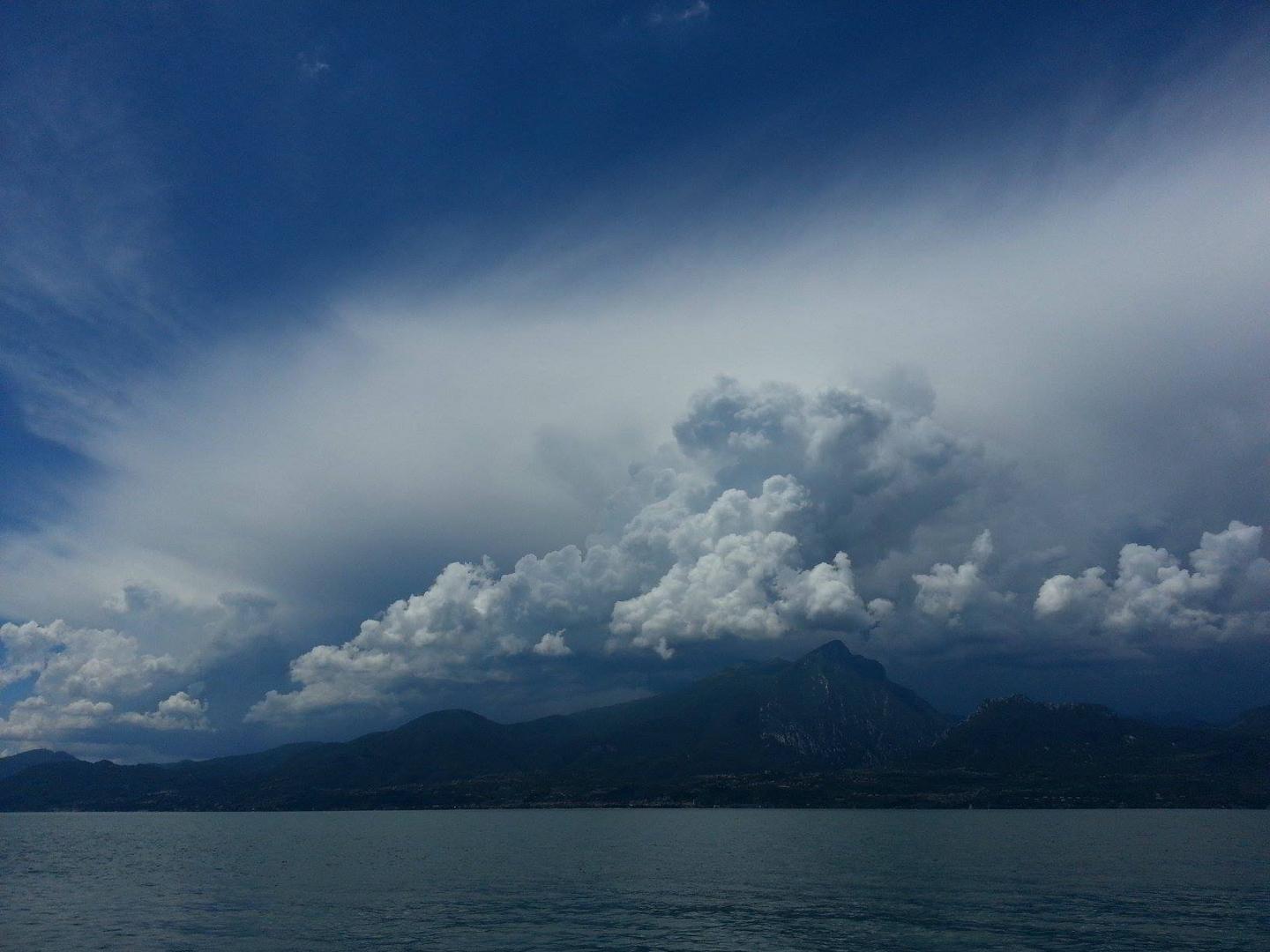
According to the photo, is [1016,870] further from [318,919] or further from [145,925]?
[145,925]

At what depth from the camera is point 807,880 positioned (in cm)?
17650

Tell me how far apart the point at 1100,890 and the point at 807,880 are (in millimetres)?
54901

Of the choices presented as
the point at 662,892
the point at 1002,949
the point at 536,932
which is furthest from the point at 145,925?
the point at 1002,949

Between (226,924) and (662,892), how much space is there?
7508cm

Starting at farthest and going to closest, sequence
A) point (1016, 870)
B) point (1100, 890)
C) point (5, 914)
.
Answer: point (1016, 870)
point (1100, 890)
point (5, 914)

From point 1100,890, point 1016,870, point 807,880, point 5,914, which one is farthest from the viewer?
point 1016,870

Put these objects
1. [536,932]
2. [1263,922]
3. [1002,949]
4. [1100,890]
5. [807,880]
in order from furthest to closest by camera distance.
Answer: [807,880], [1100,890], [1263,922], [536,932], [1002,949]

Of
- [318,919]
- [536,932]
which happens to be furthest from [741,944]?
[318,919]

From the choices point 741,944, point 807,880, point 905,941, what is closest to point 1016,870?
point 807,880

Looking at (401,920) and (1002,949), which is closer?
(1002,949)

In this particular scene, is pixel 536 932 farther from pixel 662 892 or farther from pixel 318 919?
pixel 662 892

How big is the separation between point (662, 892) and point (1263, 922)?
95.4m

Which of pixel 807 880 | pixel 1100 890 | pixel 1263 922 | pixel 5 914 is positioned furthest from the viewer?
pixel 807 880

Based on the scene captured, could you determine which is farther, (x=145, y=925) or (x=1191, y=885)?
(x=1191, y=885)
